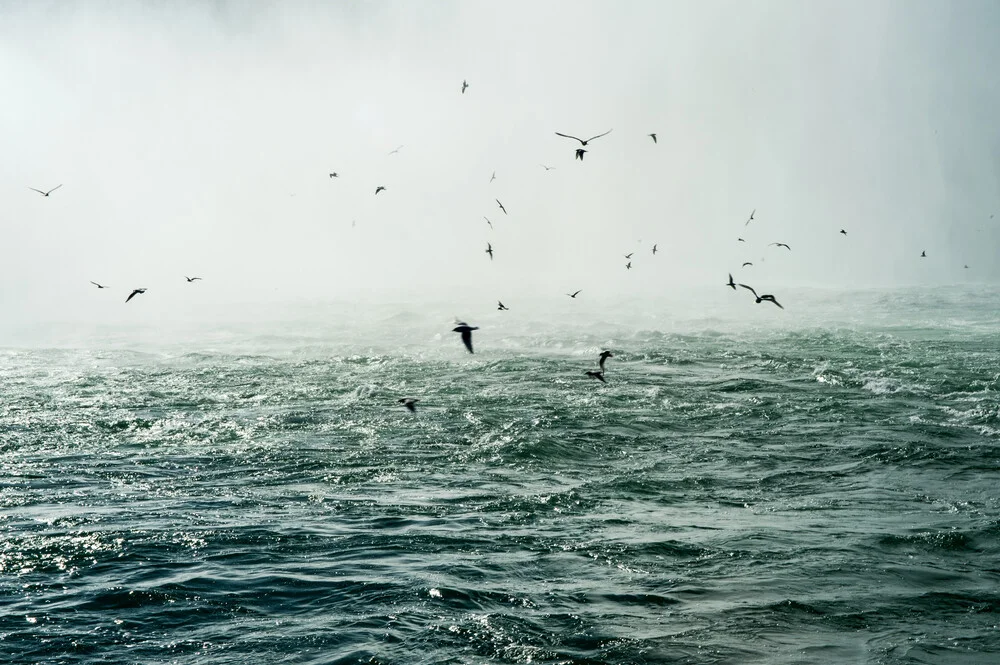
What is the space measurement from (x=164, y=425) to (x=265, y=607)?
42.3 ft

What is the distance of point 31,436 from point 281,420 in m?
5.96

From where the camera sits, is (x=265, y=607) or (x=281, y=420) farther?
(x=281, y=420)

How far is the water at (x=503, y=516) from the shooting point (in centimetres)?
1064

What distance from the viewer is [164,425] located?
22828mm

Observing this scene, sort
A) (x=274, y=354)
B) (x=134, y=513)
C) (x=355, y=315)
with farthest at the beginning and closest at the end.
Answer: (x=355, y=315) < (x=274, y=354) < (x=134, y=513)

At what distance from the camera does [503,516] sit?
603 inches

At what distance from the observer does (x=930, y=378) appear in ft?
100

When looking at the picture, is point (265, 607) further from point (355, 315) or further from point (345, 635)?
point (355, 315)

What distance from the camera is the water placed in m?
10.6

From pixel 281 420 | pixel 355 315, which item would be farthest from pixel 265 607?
pixel 355 315

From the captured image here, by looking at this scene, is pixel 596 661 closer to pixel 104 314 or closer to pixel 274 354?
pixel 274 354

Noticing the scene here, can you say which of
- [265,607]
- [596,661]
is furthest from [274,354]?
[596,661]

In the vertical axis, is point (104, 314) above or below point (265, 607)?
above

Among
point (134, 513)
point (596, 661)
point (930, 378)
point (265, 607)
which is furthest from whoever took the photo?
point (930, 378)
